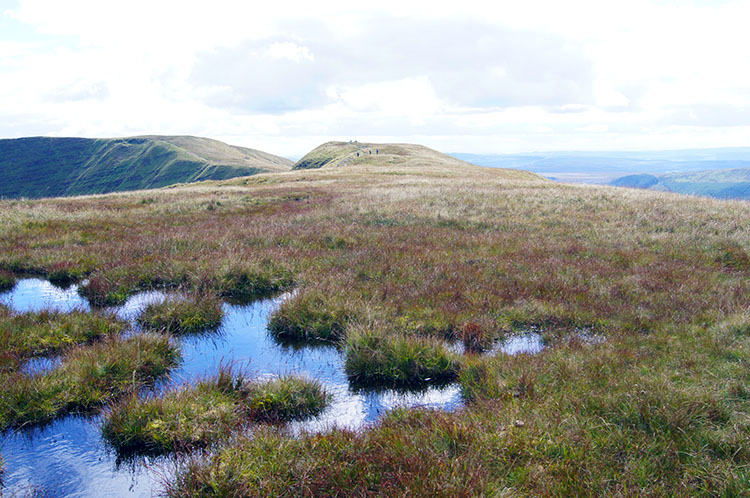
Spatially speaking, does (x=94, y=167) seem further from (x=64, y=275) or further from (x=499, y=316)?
(x=499, y=316)

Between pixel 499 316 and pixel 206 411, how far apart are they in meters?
4.97

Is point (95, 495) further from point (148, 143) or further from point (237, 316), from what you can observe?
point (148, 143)

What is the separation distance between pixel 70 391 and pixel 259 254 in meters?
6.25

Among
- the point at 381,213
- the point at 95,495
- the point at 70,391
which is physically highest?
the point at 381,213

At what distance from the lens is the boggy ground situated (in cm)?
354

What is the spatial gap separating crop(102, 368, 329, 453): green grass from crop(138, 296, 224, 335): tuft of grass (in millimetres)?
2388

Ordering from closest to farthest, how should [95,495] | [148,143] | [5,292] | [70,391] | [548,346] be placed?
[95,495] < [70,391] < [548,346] < [5,292] < [148,143]

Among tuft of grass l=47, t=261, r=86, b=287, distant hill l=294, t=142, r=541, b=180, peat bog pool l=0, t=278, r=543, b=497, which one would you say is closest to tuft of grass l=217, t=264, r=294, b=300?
peat bog pool l=0, t=278, r=543, b=497

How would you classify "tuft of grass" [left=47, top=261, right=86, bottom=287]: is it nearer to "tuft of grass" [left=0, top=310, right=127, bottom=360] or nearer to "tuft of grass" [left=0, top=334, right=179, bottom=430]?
"tuft of grass" [left=0, top=310, right=127, bottom=360]

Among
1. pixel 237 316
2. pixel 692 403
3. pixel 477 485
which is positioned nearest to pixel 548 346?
pixel 692 403

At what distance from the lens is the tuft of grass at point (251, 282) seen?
9.17m

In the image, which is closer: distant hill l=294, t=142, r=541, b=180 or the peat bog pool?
the peat bog pool

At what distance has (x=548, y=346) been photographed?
249 inches

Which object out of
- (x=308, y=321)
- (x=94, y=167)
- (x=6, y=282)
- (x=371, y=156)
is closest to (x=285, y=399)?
(x=308, y=321)
